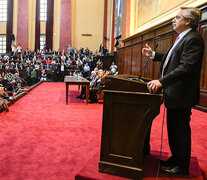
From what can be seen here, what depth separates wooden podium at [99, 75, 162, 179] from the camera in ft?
5.68

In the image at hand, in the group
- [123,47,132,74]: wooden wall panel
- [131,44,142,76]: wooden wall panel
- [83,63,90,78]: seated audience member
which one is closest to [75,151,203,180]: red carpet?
[131,44,142,76]: wooden wall panel

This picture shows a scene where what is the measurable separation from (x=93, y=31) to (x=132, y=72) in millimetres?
12785

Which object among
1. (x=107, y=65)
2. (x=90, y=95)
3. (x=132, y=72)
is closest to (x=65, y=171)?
(x=90, y=95)

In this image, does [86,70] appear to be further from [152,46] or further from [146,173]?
[146,173]

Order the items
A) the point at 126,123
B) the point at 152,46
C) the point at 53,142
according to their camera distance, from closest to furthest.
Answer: the point at 126,123, the point at 53,142, the point at 152,46

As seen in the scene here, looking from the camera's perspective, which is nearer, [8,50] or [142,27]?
[142,27]

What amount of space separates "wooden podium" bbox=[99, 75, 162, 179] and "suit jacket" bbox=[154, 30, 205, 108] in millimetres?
117

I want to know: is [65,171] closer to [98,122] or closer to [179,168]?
[179,168]

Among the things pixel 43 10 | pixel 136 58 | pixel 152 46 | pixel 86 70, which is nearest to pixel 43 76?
pixel 86 70

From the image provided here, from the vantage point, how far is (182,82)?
1716mm

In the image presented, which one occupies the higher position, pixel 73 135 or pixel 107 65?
pixel 107 65

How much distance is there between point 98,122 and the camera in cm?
422

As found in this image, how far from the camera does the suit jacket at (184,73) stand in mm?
1649

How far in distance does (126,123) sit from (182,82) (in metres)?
0.53
